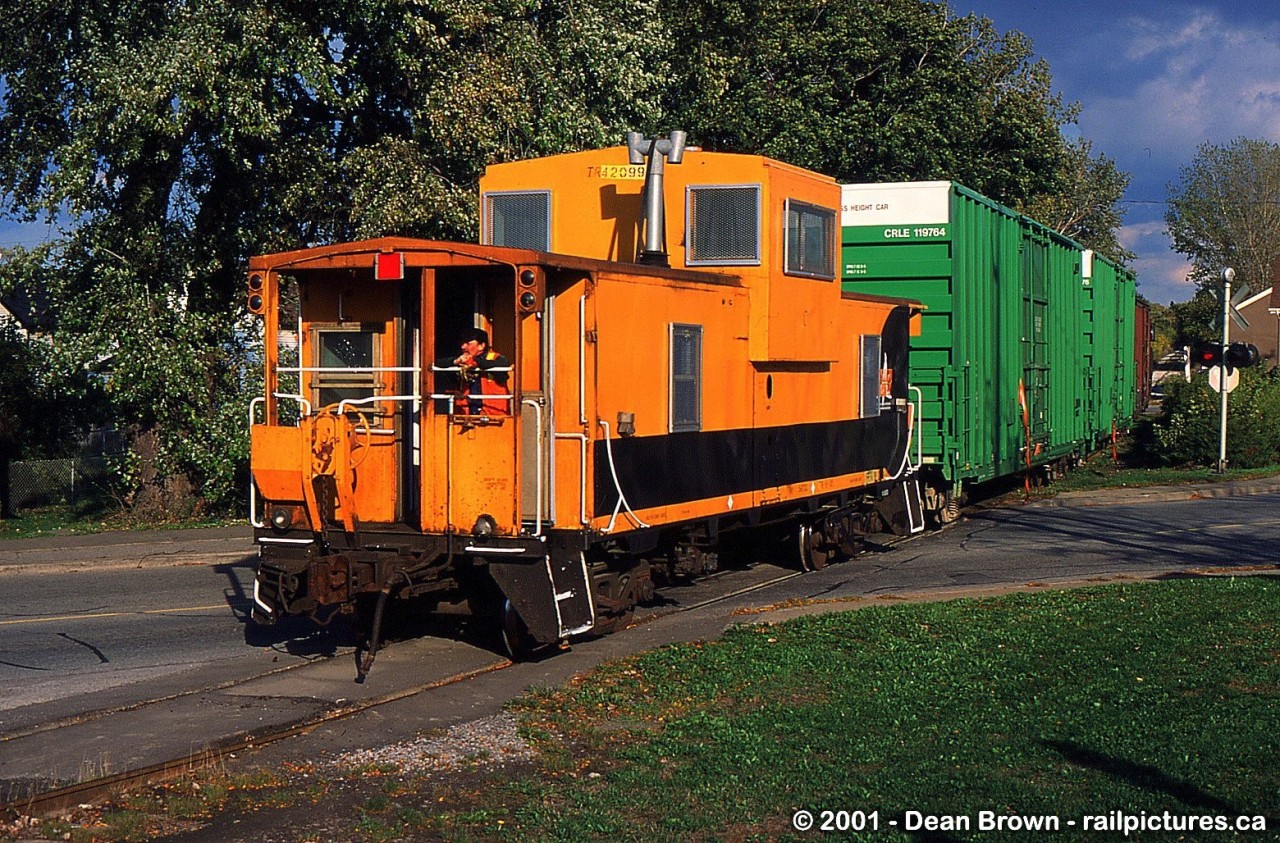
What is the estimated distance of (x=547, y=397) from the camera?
10.7 meters

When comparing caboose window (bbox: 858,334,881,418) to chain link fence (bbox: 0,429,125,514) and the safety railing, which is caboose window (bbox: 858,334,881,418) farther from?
chain link fence (bbox: 0,429,125,514)

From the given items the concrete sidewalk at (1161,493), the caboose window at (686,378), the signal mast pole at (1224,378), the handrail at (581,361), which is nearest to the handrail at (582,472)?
the handrail at (581,361)

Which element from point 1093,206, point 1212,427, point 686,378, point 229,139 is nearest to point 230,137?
point 229,139

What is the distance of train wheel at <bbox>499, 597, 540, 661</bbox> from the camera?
11.0 m

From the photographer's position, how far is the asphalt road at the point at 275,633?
9.07 m

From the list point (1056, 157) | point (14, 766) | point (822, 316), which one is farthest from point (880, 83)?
point (14, 766)

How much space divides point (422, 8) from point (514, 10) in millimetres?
1472

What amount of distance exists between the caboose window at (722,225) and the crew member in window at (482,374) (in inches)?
123

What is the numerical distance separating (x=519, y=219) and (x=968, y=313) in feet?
24.9

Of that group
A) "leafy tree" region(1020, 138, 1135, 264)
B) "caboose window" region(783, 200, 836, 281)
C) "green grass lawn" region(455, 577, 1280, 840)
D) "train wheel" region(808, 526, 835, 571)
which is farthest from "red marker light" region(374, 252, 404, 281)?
"leafy tree" region(1020, 138, 1135, 264)

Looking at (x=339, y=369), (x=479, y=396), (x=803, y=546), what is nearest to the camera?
(x=479, y=396)

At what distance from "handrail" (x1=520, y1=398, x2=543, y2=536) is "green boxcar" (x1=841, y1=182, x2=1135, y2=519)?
348 inches

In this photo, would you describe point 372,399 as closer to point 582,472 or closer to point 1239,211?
point 582,472

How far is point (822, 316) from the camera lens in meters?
14.5
